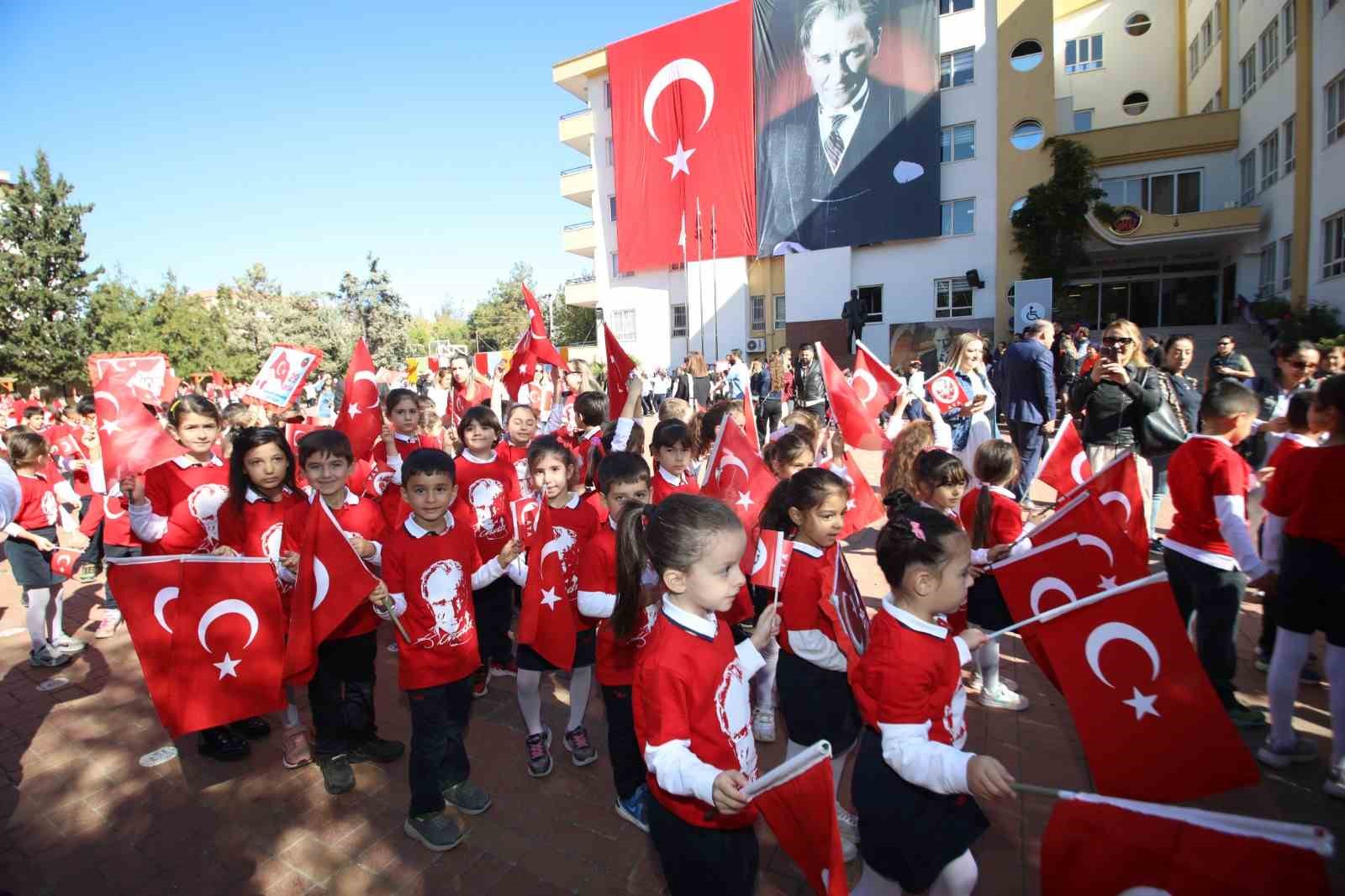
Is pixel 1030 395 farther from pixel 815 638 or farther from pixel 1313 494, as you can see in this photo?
pixel 815 638

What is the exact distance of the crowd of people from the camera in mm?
1982

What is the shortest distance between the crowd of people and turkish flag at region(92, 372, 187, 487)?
18 centimetres

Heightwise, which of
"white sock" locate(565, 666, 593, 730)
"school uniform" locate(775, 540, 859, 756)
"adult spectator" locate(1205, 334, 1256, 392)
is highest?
"adult spectator" locate(1205, 334, 1256, 392)

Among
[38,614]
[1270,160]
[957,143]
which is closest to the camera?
[38,614]

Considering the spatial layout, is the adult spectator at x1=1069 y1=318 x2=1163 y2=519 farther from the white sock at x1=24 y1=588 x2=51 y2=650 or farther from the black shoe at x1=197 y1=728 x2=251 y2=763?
the white sock at x1=24 y1=588 x2=51 y2=650

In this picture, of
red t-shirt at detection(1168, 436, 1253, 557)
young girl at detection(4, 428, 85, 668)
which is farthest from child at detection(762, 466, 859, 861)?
young girl at detection(4, 428, 85, 668)

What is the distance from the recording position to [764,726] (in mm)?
3785

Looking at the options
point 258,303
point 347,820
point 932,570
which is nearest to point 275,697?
point 347,820

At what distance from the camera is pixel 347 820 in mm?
3246

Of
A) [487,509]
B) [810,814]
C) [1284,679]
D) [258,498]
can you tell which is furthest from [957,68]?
[810,814]

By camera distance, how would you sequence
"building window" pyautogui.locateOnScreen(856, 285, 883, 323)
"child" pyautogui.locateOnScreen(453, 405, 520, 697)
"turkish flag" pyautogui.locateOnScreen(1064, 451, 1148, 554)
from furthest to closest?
"building window" pyautogui.locateOnScreen(856, 285, 883, 323) < "child" pyautogui.locateOnScreen(453, 405, 520, 697) < "turkish flag" pyautogui.locateOnScreen(1064, 451, 1148, 554)

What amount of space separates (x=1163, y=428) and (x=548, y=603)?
5440 millimetres

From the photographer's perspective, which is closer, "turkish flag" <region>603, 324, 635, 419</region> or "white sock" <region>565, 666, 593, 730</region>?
"white sock" <region>565, 666, 593, 730</region>

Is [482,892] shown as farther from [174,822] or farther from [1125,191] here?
[1125,191]
